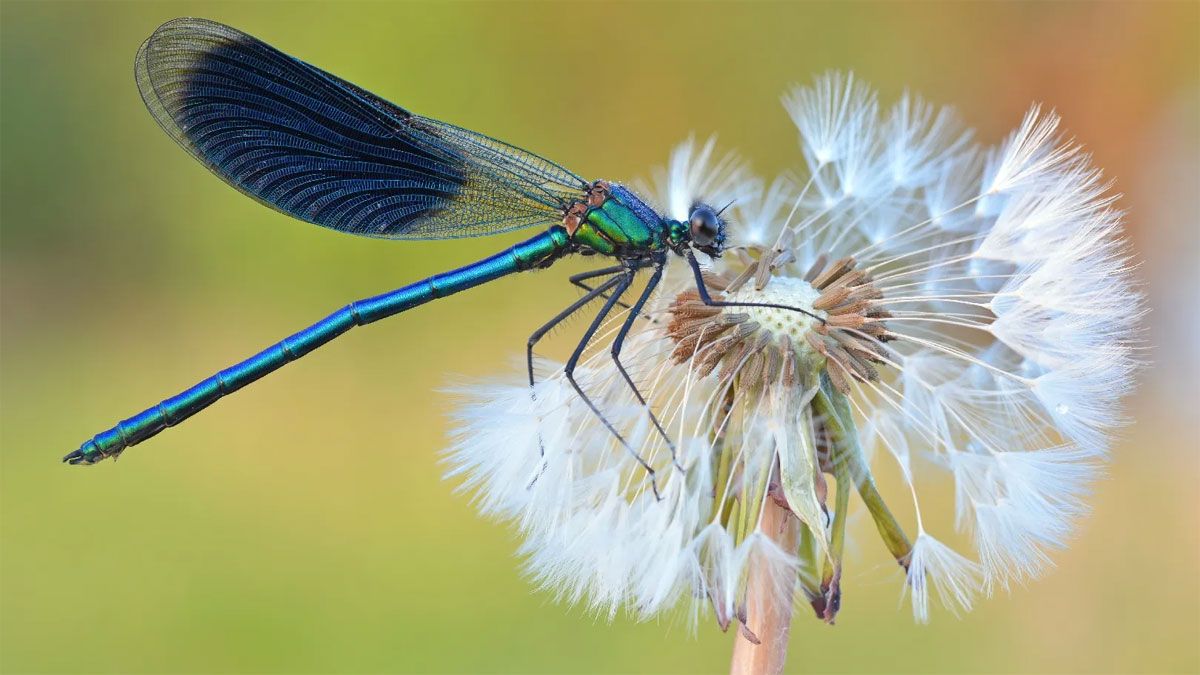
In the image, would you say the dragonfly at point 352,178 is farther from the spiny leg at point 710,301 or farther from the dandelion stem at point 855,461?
the dandelion stem at point 855,461

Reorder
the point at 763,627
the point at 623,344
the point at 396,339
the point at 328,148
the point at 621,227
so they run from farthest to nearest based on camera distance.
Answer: the point at 396,339 < the point at 328,148 < the point at 621,227 < the point at 623,344 < the point at 763,627

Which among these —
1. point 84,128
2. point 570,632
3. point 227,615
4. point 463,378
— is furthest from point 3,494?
point 463,378

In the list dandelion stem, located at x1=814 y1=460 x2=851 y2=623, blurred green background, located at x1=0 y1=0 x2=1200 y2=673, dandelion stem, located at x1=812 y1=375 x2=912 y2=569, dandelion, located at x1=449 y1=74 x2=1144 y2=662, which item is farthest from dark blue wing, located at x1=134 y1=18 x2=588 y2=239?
blurred green background, located at x1=0 y1=0 x2=1200 y2=673

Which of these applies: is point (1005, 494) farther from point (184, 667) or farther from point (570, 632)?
point (184, 667)

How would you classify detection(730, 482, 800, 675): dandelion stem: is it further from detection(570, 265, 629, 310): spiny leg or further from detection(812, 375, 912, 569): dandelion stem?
detection(570, 265, 629, 310): spiny leg

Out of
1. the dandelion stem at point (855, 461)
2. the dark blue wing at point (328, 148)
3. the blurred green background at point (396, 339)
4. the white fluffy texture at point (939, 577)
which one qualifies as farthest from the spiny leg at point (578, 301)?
the blurred green background at point (396, 339)

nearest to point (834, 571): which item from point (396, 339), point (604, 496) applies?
point (604, 496)

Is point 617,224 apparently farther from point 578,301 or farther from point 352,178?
point 352,178
